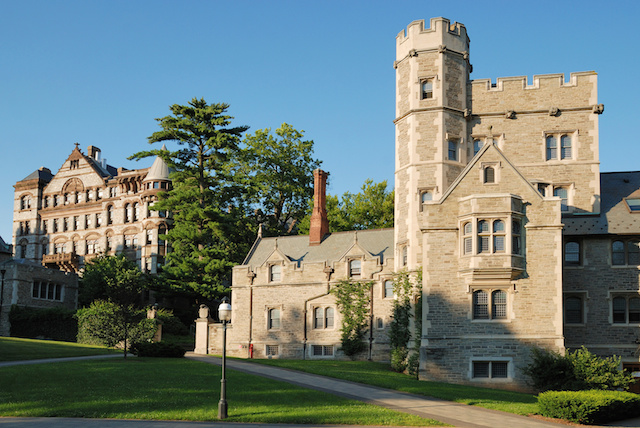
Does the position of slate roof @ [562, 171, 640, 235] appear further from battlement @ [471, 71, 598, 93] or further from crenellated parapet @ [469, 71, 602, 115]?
battlement @ [471, 71, 598, 93]

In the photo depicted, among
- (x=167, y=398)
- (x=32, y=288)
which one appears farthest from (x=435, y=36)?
(x=32, y=288)

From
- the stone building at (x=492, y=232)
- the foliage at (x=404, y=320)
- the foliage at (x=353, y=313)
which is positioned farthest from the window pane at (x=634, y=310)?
the foliage at (x=353, y=313)

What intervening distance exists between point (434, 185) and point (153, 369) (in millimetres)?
16469

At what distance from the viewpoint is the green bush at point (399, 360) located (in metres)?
34.9

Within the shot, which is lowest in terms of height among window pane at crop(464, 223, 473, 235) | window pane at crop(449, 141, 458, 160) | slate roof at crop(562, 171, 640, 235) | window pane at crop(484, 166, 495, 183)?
window pane at crop(464, 223, 473, 235)

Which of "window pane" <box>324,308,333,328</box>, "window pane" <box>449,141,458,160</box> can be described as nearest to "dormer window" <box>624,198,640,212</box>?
"window pane" <box>449,141,458,160</box>

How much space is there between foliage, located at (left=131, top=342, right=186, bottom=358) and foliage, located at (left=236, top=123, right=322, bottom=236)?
29.3m

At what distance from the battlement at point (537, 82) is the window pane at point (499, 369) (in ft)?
49.5

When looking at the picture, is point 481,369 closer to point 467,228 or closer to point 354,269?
point 467,228

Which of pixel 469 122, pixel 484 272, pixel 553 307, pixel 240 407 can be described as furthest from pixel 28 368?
pixel 469 122

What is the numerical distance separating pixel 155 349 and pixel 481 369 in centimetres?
1578

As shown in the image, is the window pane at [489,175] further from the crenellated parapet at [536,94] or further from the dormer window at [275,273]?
the dormer window at [275,273]

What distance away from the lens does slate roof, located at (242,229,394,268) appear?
46000mm

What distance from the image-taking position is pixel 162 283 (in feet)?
179
